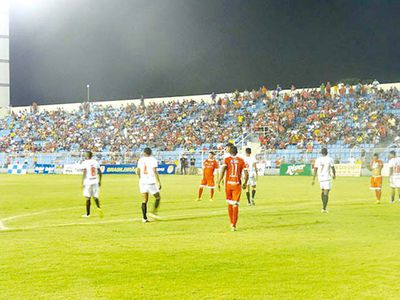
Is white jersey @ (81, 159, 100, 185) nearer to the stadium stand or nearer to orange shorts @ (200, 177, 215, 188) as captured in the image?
orange shorts @ (200, 177, 215, 188)

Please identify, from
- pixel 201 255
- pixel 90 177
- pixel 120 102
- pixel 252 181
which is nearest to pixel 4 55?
pixel 120 102

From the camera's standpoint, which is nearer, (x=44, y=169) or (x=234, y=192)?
(x=234, y=192)

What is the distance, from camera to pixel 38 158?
6384cm

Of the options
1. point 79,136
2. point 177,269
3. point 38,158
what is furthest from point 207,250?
point 79,136

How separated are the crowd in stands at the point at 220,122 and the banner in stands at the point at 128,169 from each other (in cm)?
361

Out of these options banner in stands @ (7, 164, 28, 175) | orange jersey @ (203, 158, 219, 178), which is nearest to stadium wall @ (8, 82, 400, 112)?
banner in stands @ (7, 164, 28, 175)

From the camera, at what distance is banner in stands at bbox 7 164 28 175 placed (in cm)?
6391

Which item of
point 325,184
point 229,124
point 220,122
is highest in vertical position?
point 220,122

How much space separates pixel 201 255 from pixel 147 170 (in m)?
6.49

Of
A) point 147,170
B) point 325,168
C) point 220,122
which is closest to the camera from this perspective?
point 147,170

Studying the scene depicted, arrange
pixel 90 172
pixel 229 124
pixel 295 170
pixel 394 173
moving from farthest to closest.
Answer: pixel 229 124 → pixel 295 170 → pixel 394 173 → pixel 90 172

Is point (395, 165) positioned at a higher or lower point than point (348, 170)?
higher

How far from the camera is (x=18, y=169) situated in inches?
2517

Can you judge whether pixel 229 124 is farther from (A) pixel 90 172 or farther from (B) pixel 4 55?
(A) pixel 90 172
